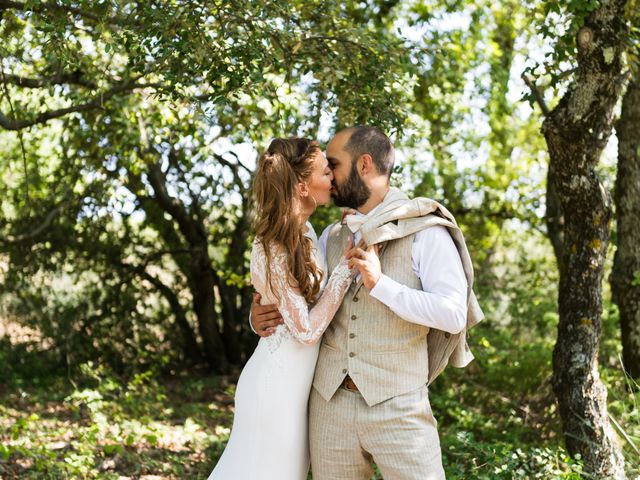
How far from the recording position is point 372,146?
119 inches

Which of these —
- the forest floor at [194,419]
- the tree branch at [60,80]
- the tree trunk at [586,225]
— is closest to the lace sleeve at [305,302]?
the forest floor at [194,419]

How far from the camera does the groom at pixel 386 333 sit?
2750mm

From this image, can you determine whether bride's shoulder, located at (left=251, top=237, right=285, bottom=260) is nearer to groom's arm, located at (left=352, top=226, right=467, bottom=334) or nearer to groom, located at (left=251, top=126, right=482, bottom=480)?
groom, located at (left=251, top=126, right=482, bottom=480)

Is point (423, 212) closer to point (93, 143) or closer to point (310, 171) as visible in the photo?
point (310, 171)

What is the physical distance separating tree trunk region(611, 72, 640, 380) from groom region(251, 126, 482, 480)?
3.53 metres

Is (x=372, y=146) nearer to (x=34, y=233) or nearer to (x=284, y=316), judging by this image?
(x=284, y=316)

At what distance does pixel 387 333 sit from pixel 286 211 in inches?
23.6

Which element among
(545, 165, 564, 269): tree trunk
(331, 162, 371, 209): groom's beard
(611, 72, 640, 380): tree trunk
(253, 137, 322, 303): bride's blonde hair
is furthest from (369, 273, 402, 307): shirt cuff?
(545, 165, 564, 269): tree trunk

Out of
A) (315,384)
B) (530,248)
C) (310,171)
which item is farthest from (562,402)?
(530,248)

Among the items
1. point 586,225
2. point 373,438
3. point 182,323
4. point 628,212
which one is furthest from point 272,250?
point 182,323

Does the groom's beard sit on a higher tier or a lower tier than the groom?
higher

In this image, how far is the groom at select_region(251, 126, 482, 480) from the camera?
275 cm

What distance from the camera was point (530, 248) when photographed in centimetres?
1002

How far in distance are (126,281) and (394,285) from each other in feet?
21.8
